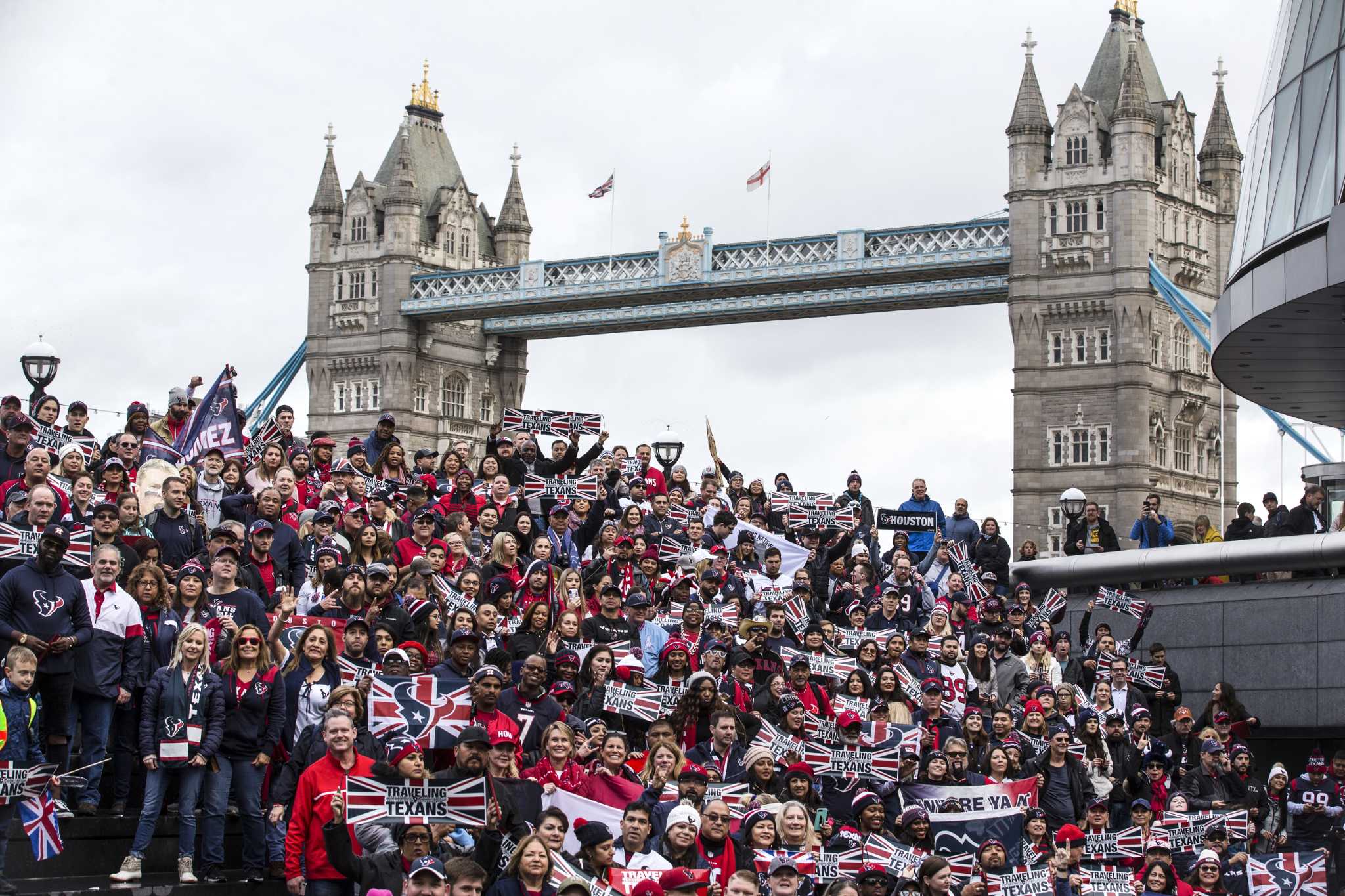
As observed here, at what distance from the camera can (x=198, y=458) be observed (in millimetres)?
16688

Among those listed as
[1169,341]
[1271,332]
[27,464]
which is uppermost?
[1169,341]

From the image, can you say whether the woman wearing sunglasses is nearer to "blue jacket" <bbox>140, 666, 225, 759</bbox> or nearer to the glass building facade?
"blue jacket" <bbox>140, 666, 225, 759</bbox>

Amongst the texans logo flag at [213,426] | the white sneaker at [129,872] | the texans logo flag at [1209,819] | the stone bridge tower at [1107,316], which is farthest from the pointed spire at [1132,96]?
the white sneaker at [129,872]

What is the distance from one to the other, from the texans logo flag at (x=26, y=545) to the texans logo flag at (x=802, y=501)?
988 cm

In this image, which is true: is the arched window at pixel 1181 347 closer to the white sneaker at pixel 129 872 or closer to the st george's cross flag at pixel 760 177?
the st george's cross flag at pixel 760 177

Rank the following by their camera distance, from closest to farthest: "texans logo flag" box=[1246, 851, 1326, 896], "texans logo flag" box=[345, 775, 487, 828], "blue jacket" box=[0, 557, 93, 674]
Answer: "texans logo flag" box=[345, 775, 487, 828] < "blue jacket" box=[0, 557, 93, 674] < "texans logo flag" box=[1246, 851, 1326, 896]

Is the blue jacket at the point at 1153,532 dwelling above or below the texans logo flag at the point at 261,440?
below

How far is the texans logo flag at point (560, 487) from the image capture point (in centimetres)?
1767

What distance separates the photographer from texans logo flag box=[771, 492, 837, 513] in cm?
2044

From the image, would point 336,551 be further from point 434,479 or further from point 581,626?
point 434,479

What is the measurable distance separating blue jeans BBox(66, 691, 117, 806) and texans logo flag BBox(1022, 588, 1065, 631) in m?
9.63

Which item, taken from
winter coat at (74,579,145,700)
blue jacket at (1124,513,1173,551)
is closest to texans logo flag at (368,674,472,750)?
winter coat at (74,579,145,700)

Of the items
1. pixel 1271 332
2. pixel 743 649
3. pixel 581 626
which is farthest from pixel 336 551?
pixel 1271 332

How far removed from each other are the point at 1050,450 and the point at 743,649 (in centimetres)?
5506
